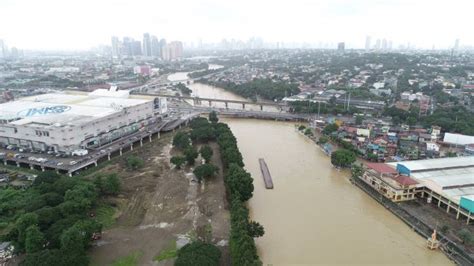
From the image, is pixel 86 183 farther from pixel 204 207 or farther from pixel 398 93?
pixel 398 93

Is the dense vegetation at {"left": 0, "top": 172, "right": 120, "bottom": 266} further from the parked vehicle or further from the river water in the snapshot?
the river water

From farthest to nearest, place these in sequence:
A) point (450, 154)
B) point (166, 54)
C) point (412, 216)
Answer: point (166, 54)
point (450, 154)
point (412, 216)

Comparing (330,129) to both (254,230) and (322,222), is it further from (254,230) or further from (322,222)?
(254,230)

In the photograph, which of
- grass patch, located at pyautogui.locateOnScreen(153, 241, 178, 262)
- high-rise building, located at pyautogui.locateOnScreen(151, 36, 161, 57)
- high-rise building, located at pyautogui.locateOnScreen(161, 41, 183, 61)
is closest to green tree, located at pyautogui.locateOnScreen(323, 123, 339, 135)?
grass patch, located at pyautogui.locateOnScreen(153, 241, 178, 262)

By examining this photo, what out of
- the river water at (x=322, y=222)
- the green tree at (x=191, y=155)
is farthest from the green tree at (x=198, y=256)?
the green tree at (x=191, y=155)

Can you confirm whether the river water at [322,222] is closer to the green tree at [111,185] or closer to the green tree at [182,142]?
the green tree at [182,142]

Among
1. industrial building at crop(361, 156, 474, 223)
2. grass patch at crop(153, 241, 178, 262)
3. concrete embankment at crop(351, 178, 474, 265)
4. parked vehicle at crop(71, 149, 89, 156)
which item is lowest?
grass patch at crop(153, 241, 178, 262)

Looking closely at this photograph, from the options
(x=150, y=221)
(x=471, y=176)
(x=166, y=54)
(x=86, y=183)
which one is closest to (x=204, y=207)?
(x=150, y=221)
